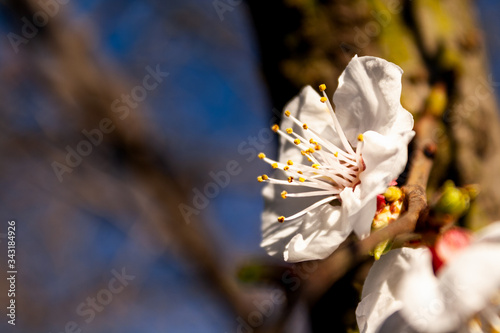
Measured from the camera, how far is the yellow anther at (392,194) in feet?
2.42

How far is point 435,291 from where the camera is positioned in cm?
55

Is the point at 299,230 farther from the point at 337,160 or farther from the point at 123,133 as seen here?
the point at 123,133

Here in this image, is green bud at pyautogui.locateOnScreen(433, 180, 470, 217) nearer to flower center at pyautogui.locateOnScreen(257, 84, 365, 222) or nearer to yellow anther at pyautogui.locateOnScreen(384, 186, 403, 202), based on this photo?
yellow anther at pyautogui.locateOnScreen(384, 186, 403, 202)

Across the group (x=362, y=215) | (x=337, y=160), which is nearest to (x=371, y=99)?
(x=337, y=160)

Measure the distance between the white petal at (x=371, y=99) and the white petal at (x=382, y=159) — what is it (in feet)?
0.11

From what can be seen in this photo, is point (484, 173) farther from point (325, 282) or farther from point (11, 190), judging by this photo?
point (11, 190)

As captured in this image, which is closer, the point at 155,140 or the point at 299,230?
the point at 299,230

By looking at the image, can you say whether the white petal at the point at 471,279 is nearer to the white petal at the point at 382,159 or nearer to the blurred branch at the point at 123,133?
the white petal at the point at 382,159

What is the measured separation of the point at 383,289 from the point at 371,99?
12.3 inches

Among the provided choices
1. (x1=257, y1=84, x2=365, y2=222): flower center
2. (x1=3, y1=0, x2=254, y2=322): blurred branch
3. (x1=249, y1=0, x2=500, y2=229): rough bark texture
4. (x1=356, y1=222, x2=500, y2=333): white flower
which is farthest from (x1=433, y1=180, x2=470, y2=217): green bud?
(x1=3, y1=0, x2=254, y2=322): blurred branch

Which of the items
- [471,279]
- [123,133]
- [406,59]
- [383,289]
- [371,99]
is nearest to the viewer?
[471,279]

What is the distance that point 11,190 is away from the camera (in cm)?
399

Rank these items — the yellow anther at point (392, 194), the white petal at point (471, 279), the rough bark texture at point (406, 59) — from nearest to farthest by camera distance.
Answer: the white petal at point (471, 279) → the yellow anther at point (392, 194) → the rough bark texture at point (406, 59)

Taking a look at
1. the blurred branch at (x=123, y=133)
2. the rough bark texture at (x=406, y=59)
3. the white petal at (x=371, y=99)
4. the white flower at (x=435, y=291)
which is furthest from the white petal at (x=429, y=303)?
the blurred branch at (x=123, y=133)
